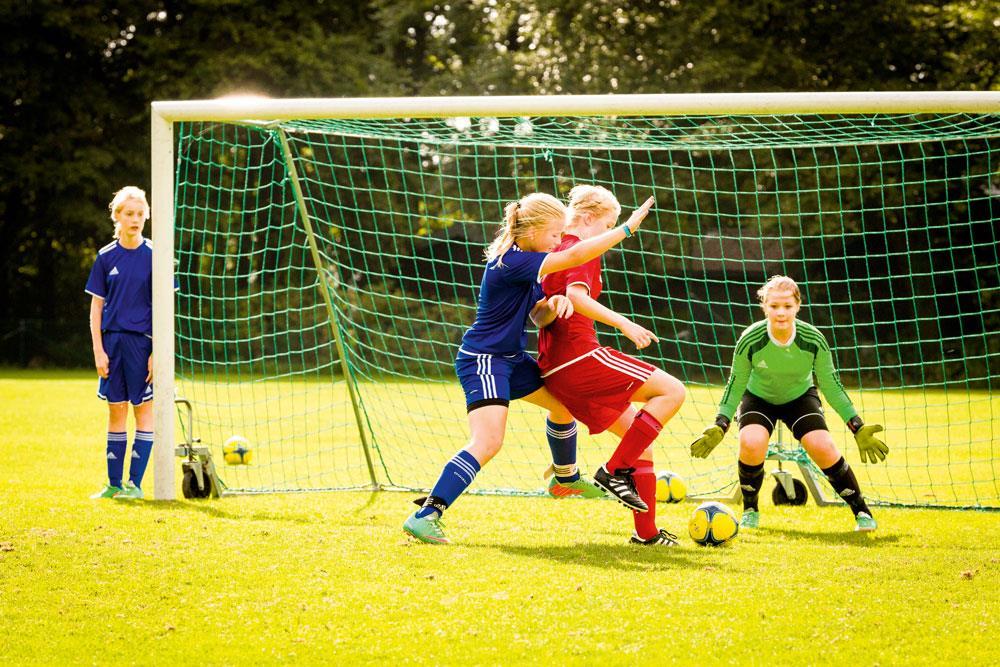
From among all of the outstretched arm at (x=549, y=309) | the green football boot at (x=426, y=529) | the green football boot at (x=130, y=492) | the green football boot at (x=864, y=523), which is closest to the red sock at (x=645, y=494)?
the outstretched arm at (x=549, y=309)

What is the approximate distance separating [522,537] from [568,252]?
58.5 inches

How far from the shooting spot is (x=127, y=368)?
6.75m

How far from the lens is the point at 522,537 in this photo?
5574 mm

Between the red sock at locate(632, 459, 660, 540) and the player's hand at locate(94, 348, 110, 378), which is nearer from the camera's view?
the red sock at locate(632, 459, 660, 540)

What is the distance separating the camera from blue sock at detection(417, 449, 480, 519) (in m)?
5.21

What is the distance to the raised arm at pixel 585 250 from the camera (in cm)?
503

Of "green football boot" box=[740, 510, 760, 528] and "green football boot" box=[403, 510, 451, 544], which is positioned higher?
"green football boot" box=[403, 510, 451, 544]

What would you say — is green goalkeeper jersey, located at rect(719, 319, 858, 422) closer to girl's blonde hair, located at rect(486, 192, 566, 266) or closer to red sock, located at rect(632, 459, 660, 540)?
red sock, located at rect(632, 459, 660, 540)

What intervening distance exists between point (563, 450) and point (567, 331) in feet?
2.88

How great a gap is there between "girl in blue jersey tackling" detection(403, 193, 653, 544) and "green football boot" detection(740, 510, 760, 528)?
1.49 meters

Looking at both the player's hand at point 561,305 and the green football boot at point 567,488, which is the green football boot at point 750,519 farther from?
the player's hand at point 561,305

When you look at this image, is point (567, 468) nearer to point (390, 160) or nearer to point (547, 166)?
point (547, 166)

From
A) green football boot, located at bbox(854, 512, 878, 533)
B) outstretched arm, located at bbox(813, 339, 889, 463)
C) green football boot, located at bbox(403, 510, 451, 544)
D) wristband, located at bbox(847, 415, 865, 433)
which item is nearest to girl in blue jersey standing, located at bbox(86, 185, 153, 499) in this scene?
green football boot, located at bbox(403, 510, 451, 544)

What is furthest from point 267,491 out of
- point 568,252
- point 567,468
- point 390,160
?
point 390,160
